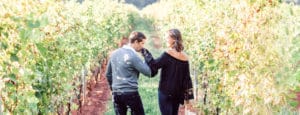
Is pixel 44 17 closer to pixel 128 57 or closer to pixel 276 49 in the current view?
pixel 276 49

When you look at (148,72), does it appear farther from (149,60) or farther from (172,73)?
(172,73)

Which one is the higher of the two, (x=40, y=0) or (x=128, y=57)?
(x=40, y=0)

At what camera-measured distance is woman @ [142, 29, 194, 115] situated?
6.84 meters

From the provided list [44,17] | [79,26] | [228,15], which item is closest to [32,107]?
[44,17]

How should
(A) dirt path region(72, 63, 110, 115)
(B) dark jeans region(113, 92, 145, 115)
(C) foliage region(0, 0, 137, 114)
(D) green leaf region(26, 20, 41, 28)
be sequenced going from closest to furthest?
(D) green leaf region(26, 20, 41, 28), (C) foliage region(0, 0, 137, 114), (B) dark jeans region(113, 92, 145, 115), (A) dirt path region(72, 63, 110, 115)

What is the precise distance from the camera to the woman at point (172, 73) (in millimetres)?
6842

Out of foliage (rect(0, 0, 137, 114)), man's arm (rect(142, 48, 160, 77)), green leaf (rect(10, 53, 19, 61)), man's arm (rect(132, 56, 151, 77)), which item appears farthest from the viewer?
man's arm (rect(142, 48, 160, 77))

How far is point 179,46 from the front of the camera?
6.81 metres

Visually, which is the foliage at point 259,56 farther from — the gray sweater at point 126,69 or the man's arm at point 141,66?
the gray sweater at point 126,69

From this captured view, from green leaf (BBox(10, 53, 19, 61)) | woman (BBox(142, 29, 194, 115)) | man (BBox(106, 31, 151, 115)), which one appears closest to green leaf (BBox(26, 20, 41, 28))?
green leaf (BBox(10, 53, 19, 61))

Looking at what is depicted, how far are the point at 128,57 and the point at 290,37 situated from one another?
2.72 metres

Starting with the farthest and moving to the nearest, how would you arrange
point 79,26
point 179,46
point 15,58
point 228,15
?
point 79,26 < point 228,15 < point 179,46 < point 15,58

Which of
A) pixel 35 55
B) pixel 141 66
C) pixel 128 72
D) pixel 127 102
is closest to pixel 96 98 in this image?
pixel 127 102

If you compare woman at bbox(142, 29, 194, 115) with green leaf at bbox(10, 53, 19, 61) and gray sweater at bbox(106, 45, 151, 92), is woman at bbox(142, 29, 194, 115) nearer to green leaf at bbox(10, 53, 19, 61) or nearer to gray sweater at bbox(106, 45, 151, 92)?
gray sweater at bbox(106, 45, 151, 92)
